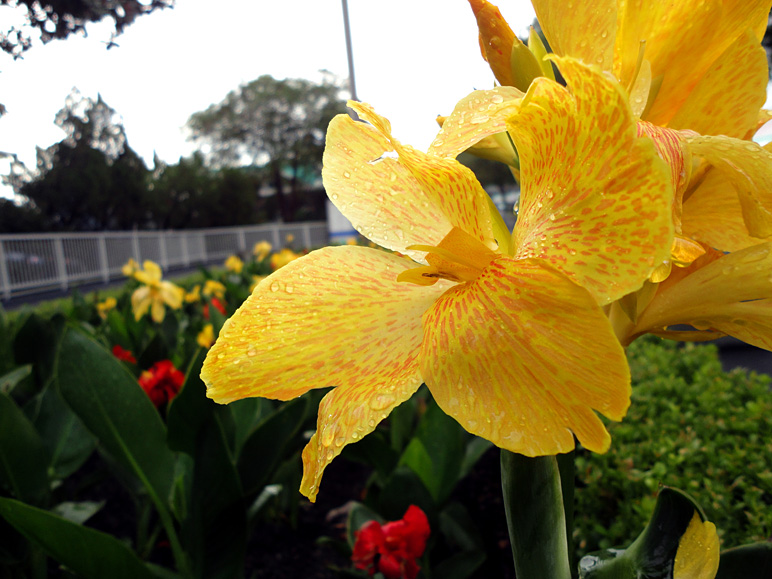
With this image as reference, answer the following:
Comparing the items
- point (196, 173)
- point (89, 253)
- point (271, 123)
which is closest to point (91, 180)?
point (89, 253)

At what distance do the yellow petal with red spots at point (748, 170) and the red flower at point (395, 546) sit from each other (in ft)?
3.58

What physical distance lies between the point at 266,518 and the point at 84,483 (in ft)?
2.61

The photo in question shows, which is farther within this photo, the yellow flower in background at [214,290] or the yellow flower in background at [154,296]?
the yellow flower in background at [214,290]

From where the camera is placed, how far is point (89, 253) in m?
13.8

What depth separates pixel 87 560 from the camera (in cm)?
103

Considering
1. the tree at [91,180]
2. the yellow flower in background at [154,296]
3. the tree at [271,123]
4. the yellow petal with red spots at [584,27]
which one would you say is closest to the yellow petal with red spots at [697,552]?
the yellow petal with red spots at [584,27]

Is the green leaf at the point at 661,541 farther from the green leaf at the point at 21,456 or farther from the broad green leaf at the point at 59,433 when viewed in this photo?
the broad green leaf at the point at 59,433

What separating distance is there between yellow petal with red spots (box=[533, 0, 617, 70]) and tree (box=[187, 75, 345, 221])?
1292 inches

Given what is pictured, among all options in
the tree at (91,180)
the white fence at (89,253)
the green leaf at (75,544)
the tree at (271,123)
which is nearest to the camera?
the green leaf at (75,544)

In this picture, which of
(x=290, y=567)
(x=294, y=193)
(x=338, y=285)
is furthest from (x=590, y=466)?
(x=294, y=193)

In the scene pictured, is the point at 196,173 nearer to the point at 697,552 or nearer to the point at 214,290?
the point at 214,290

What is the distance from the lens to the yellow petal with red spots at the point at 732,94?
1.34 ft

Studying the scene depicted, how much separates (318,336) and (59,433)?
5.33ft

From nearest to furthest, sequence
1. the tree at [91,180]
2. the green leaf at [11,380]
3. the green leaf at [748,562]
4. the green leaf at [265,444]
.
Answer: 1. the green leaf at [748,562]
2. the green leaf at [265,444]
3. the green leaf at [11,380]
4. the tree at [91,180]
